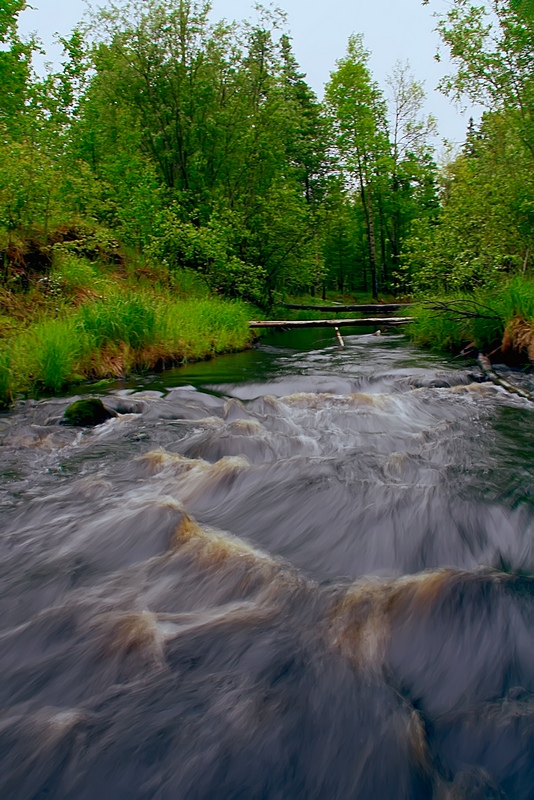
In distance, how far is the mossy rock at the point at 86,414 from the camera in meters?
5.94

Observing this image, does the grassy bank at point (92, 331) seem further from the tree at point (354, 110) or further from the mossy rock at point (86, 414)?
the tree at point (354, 110)

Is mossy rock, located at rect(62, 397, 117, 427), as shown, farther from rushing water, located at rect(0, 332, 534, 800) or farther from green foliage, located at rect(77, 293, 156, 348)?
green foliage, located at rect(77, 293, 156, 348)

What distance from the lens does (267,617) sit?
8.41 feet

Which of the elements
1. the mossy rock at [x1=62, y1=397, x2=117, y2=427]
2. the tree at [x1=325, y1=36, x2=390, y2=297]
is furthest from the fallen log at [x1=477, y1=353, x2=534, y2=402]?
the tree at [x1=325, y1=36, x2=390, y2=297]

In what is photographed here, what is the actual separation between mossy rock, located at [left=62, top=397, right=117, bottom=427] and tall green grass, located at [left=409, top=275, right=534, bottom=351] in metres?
6.33

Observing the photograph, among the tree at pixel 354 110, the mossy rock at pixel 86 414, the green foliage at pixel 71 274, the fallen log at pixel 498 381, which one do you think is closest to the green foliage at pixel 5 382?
the mossy rock at pixel 86 414

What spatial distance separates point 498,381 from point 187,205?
13211 mm

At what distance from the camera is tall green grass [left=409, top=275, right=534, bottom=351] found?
8.76m

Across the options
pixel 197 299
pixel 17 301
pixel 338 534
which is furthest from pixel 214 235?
pixel 338 534

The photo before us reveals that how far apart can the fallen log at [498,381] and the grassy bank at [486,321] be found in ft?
1.89

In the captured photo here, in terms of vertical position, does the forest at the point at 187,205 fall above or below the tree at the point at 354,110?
below

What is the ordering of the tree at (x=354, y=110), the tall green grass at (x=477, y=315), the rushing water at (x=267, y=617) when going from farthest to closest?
the tree at (x=354, y=110) < the tall green grass at (x=477, y=315) < the rushing water at (x=267, y=617)

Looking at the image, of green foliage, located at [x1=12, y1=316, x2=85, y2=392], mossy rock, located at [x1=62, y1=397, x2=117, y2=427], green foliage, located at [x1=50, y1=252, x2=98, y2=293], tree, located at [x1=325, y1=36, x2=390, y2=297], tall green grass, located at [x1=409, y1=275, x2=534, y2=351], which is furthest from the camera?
tree, located at [x1=325, y1=36, x2=390, y2=297]

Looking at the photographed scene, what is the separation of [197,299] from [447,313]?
6204 millimetres
